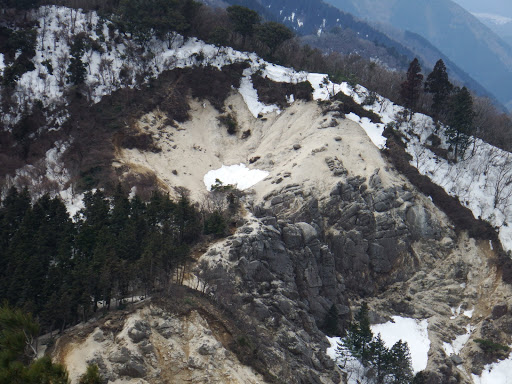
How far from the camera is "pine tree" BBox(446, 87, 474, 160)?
58750mm

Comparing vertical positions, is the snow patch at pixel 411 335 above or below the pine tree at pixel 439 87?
below

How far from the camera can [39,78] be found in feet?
196

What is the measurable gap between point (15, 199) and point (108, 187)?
8754mm

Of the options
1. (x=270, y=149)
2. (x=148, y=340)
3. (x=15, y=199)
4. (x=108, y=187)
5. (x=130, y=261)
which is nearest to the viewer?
(x=148, y=340)

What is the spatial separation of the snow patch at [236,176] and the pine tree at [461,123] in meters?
24.6

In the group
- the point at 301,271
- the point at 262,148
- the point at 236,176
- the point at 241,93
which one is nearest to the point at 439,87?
the point at 262,148

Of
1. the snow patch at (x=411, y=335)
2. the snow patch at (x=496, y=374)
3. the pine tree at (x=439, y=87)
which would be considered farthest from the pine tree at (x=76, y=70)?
the snow patch at (x=496, y=374)

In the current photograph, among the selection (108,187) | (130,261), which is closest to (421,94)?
(108,187)

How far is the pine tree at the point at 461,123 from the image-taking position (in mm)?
58750

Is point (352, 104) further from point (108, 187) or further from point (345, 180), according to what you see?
point (108, 187)

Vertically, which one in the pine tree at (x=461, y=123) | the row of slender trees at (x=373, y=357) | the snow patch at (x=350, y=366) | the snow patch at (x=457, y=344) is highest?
the pine tree at (x=461, y=123)

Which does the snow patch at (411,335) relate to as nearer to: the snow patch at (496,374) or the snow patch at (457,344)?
the snow patch at (457,344)

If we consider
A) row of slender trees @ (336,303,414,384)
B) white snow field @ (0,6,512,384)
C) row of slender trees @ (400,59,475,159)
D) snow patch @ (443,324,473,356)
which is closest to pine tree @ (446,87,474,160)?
row of slender trees @ (400,59,475,159)

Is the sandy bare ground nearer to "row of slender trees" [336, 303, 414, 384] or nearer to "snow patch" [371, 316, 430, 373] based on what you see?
"snow patch" [371, 316, 430, 373]
